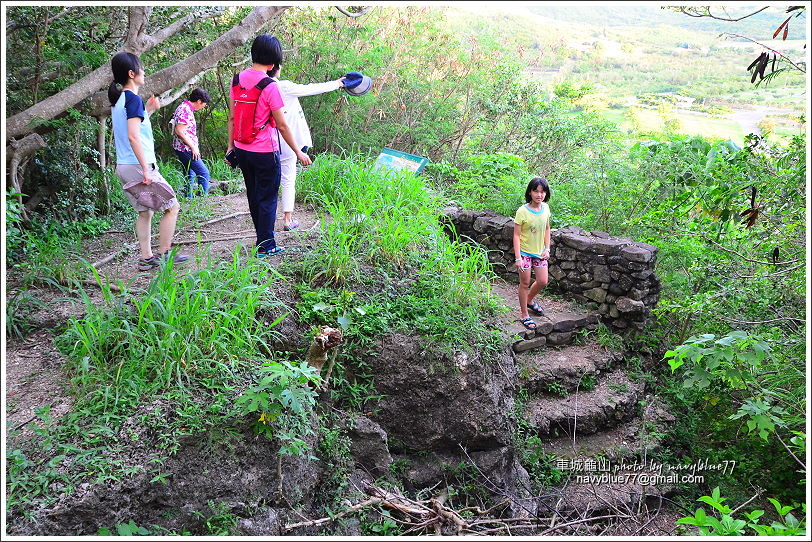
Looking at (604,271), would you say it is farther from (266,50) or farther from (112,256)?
(112,256)

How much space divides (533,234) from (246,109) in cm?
287

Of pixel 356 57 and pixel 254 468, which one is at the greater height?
pixel 356 57

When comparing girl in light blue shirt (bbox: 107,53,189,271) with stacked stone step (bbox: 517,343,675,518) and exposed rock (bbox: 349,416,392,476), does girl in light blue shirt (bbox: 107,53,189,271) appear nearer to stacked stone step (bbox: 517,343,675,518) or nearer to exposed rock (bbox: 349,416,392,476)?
exposed rock (bbox: 349,416,392,476)

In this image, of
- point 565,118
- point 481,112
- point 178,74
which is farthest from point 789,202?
point 481,112

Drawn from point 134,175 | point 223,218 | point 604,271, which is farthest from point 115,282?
point 604,271

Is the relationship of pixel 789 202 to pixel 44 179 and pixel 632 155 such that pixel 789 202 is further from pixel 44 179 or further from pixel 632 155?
pixel 44 179

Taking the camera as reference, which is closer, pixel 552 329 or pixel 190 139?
pixel 552 329

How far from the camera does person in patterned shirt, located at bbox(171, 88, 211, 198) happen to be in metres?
6.87

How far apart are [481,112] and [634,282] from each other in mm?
5495

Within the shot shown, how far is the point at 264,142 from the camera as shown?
14.2 ft

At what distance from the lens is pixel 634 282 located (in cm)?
653

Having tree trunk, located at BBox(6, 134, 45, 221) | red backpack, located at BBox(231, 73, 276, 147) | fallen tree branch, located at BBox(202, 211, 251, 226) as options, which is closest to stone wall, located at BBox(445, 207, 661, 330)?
fallen tree branch, located at BBox(202, 211, 251, 226)

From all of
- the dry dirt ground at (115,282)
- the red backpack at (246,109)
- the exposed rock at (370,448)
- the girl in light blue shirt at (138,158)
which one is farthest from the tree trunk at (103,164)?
the exposed rock at (370,448)

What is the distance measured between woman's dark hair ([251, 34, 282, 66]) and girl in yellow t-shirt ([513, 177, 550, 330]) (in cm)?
259
